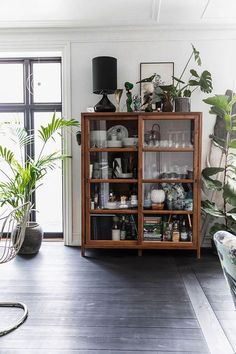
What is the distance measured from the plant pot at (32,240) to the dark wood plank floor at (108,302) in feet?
0.35

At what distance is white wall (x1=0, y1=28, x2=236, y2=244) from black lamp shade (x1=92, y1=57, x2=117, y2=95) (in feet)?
0.96

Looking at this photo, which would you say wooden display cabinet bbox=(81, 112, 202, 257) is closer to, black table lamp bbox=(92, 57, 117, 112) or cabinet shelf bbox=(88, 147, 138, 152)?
cabinet shelf bbox=(88, 147, 138, 152)

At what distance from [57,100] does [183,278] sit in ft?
8.68

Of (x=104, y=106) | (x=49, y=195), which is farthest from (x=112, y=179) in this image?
(x=49, y=195)

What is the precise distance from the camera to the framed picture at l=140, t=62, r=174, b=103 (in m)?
4.00

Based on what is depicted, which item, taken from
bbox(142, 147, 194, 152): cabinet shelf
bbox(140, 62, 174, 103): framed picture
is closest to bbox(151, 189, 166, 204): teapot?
bbox(142, 147, 194, 152): cabinet shelf

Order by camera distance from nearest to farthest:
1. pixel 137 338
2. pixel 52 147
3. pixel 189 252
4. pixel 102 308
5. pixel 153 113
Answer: pixel 137 338, pixel 102 308, pixel 153 113, pixel 189 252, pixel 52 147

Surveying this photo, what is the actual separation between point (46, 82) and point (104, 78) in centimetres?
100

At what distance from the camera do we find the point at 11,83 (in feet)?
14.4

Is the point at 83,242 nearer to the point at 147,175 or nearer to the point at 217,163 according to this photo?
the point at 147,175

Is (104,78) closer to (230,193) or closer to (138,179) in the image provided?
(138,179)

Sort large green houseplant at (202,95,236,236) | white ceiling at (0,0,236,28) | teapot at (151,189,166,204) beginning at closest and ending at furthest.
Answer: white ceiling at (0,0,236,28), large green houseplant at (202,95,236,236), teapot at (151,189,166,204)

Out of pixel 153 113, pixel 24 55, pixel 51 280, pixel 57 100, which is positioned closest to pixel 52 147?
pixel 57 100

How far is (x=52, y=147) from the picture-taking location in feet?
14.4
